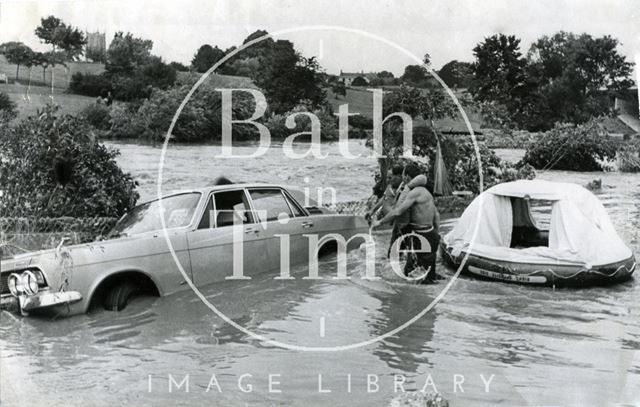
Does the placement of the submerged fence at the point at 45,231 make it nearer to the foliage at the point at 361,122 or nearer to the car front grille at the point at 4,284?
the car front grille at the point at 4,284

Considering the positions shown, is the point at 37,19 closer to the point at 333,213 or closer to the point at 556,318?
the point at 333,213

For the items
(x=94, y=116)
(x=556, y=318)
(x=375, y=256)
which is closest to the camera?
(x=556, y=318)

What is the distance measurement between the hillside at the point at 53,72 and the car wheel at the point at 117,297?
3470 mm

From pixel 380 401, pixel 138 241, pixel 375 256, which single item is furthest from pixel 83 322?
pixel 375 256

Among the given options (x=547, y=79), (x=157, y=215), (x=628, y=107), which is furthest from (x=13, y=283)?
(x=628, y=107)

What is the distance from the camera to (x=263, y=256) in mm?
8211

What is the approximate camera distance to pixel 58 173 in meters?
8.98

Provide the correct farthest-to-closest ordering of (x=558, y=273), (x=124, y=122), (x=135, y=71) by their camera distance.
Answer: (x=124, y=122)
(x=135, y=71)
(x=558, y=273)

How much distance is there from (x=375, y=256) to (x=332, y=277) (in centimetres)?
137

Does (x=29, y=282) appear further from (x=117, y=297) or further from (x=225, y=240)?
(x=225, y=240)

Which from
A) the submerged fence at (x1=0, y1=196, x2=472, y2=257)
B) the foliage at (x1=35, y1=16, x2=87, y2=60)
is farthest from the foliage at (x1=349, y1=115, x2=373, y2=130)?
the foliage at (x1=35, y1=16, x2=87, y2=60)

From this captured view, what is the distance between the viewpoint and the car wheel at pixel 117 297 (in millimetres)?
6887

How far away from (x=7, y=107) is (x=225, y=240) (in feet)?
12.0

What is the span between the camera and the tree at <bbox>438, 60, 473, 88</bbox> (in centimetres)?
966
